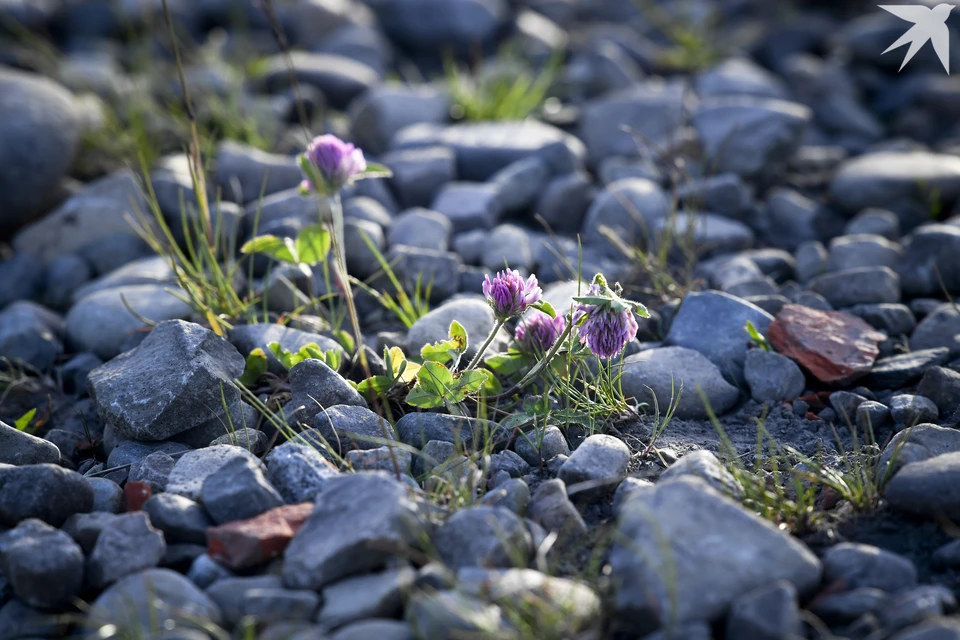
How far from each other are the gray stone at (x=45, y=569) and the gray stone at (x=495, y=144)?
2554 mm

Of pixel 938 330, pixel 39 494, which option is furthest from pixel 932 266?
pixel 39 494

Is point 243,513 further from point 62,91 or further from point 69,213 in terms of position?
point 62,91

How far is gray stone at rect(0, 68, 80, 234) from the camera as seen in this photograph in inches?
140

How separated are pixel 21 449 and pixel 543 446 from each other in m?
1.21

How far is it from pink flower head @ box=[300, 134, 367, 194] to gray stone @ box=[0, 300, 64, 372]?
1159mm

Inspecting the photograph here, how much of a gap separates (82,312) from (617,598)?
203 centimetres

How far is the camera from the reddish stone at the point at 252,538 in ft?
5.50

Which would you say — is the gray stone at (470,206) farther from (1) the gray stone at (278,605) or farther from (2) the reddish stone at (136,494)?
(1) the gray stone at (278,605)

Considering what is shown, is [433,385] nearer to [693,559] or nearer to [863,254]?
[693,559]

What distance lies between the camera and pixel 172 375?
6.99ft

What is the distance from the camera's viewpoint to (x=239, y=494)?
1800 millimetres

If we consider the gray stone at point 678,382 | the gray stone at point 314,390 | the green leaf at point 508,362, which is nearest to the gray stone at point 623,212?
the gray stone at point 678,382

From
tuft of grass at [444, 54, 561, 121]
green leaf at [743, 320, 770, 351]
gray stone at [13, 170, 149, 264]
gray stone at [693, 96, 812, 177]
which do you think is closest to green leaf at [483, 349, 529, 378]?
green leaf at [743, 320, 770, 351]

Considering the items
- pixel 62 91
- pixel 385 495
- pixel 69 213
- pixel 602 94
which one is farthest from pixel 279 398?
pixel 602 94
